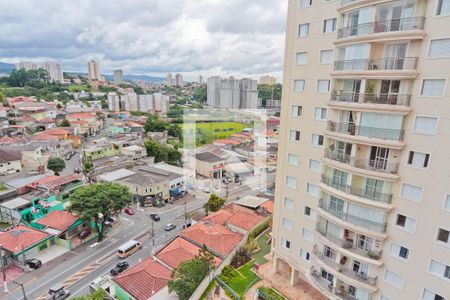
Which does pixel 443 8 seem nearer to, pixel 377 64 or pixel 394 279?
pixel 377 64

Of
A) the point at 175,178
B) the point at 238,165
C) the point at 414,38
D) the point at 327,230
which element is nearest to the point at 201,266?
the point at 327,230

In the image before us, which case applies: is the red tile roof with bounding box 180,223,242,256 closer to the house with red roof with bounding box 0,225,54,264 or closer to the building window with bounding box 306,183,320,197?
the building window with bounding box 306,183,320,197

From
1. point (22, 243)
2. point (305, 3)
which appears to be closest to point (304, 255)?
point (305, 3)

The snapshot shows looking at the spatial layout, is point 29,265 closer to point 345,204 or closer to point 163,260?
point 163,260

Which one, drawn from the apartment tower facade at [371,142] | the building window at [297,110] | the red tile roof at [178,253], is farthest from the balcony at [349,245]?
the red tile roof at [178,253]

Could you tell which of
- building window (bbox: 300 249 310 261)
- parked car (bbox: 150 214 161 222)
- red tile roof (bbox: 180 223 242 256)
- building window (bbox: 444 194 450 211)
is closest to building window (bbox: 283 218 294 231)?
building window (bbox: 300 249 310 261)
